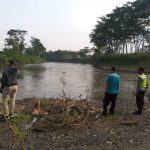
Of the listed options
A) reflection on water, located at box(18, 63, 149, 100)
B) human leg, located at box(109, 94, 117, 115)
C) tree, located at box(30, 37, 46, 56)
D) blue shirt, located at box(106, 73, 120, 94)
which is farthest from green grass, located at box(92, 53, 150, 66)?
tree, located at box(30, 37, 46, 56)

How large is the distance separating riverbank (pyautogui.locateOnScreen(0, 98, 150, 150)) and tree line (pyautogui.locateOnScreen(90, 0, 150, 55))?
58.2 m

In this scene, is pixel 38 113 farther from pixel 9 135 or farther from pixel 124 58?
pixel 124 58

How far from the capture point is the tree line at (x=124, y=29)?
70.9m

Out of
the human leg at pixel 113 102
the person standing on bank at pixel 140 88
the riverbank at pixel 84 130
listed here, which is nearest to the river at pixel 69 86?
the human leg at pixel 113 102

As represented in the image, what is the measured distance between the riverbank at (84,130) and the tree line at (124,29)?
58221 millimetres

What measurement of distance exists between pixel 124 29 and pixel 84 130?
70085 millimetres

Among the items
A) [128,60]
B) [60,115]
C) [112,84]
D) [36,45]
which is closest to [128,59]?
[128,60]

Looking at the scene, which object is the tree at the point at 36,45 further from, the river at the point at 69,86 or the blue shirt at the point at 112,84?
the blue shirt at the point at 112,84

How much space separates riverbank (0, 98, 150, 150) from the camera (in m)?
8.33

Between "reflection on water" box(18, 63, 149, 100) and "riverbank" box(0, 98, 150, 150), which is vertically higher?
"riverbank" box(0, 98, 150, 150)

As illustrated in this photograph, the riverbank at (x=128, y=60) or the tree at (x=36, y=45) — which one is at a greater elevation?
the tree at (x=36, y=45)

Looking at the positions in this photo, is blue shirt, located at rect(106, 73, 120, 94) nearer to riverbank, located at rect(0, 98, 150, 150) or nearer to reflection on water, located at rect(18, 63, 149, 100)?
riverbank, located at rect(0, 98, 150, 150)

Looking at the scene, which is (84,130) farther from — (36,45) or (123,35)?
(36,45)

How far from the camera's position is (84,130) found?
9.74 meters
